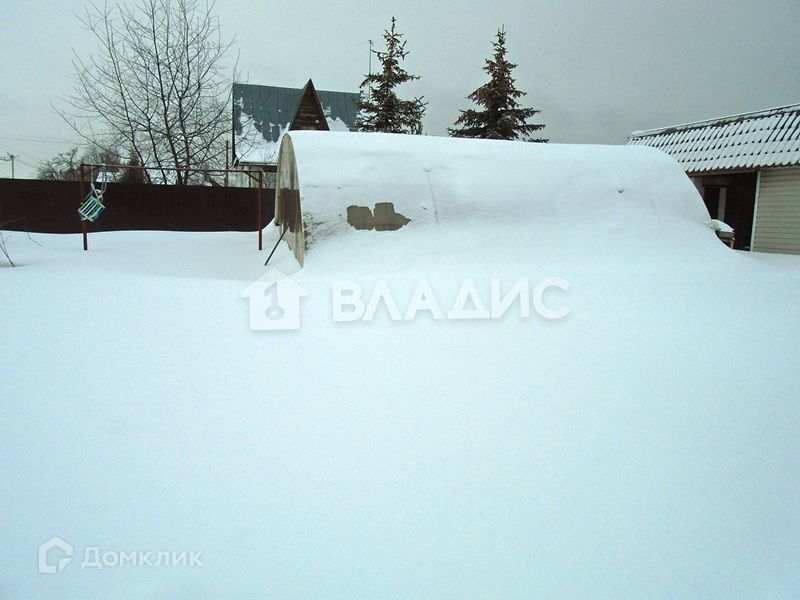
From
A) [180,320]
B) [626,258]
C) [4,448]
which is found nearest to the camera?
[4,448]

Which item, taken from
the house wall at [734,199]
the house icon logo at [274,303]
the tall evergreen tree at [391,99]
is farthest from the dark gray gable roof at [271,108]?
the house icon logo at [274,303]

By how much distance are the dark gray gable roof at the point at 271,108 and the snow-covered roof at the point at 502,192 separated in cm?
1289

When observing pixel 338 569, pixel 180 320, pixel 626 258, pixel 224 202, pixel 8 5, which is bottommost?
pixel 338 569

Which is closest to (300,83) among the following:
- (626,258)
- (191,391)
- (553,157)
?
(553,157)

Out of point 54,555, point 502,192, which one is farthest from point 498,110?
point 54,555

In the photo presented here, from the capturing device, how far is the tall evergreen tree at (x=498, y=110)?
18.2 metres

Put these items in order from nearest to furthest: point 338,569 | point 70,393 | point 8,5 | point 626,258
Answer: point 338,569
point 70,393
point 626,258
point 8,5

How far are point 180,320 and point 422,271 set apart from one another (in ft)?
9.72

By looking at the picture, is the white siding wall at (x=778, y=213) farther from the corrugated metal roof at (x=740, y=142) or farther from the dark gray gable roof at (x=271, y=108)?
the dark gray gable roof at (x=271, y=108)

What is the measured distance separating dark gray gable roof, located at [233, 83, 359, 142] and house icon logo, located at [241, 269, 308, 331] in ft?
53.1

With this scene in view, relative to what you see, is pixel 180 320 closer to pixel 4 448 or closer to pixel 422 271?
pixel 4 448

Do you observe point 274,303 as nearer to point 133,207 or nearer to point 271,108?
point 133,207

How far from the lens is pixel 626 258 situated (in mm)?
7324

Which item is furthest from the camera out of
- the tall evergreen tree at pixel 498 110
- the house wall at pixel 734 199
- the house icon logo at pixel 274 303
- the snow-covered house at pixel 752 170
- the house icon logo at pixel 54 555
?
the tall evergreen tree at pixel 498 110
